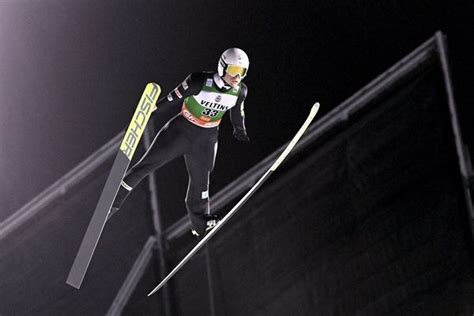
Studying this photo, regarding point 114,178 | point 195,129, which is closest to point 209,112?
point 195,129

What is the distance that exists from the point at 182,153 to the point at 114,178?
0.93 ft

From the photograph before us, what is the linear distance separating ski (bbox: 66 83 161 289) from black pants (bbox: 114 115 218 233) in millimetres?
50

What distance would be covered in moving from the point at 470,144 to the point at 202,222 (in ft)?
3.68

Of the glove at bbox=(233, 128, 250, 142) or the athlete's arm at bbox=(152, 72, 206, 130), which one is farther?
the glove at bbox=(233, 128, 250, 142)

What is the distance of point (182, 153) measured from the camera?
4.44m

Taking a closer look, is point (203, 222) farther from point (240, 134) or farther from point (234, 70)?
point (234, 70)

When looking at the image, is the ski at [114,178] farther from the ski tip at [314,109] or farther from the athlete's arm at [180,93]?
the ski tip at [314,109]

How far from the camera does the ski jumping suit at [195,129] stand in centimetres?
432

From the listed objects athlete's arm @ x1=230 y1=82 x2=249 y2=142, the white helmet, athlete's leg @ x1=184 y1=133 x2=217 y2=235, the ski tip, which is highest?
the ski tip

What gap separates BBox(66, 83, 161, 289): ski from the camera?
→ 4223mm

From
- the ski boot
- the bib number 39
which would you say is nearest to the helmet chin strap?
the bib number 39

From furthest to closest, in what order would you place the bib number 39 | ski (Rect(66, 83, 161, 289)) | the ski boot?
the ski boot → the bib number 39 → ski (Rect(66, 83, 161, 289))

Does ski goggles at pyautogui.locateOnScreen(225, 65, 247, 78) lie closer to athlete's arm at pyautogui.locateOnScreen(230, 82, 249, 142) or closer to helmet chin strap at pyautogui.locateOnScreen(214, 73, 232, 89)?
helmet chin strap at pyautogui.locateOnScreen(214, 73, 232, 89)

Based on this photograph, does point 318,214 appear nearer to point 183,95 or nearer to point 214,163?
point 214,163
